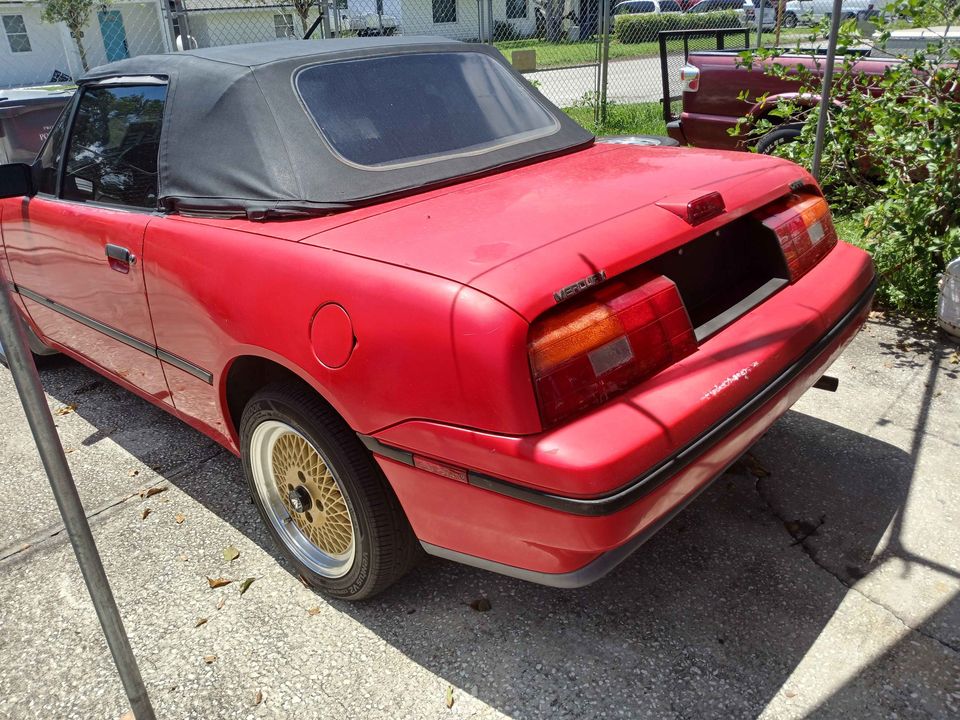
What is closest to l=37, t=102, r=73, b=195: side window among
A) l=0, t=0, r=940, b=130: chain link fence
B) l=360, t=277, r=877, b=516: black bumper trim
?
l=360, t=277, r=877, b=516: black bumper trim

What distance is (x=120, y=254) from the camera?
288 centimetres

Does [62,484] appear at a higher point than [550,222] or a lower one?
lower

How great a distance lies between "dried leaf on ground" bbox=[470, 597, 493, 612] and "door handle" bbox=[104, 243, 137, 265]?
167 centimetres

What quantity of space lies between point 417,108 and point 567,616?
1835 millimetres

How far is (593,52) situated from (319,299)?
67.1 feet

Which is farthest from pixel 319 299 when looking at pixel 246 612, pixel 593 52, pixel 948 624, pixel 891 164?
pixel 593 52

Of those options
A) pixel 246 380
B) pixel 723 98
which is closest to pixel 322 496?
pixel 246 380

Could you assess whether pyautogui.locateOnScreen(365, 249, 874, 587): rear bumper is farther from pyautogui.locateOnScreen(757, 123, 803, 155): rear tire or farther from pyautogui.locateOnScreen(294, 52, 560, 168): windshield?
pyautogui.locateOnScreen(757, 123, 803, 155): rear tire

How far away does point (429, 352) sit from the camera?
189 centimetres

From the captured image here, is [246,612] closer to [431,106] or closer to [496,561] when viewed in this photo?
[496,561]

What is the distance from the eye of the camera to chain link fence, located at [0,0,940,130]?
490 inches

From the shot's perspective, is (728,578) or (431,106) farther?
(431,106)

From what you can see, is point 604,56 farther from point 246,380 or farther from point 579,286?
point 579,286

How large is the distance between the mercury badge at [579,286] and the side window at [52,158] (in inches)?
101
